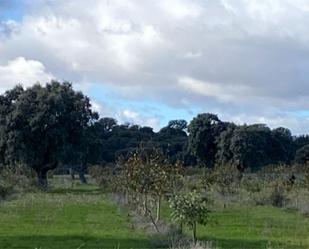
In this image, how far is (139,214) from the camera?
4106cm

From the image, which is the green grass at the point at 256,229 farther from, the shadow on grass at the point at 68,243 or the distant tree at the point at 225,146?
the distant tree at the point at 225,146

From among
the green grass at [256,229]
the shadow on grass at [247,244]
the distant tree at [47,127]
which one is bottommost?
the shadow on grass at [247,244]

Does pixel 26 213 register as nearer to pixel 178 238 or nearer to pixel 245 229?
pixel 245 229

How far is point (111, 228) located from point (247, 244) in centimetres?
801

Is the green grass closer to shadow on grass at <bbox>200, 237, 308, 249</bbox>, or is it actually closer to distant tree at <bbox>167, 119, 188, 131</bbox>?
shadow on grass at <bbox>200, 237, 308, 249</bbox>

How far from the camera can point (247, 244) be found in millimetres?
28047

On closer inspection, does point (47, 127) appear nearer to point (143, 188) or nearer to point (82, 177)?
point (82, 177)

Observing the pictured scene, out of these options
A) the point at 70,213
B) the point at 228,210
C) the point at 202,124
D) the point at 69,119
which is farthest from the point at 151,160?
the point at 202,124

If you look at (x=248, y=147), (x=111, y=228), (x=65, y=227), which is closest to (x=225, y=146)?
(x=248, y=147)

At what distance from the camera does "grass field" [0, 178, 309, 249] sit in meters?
27.6

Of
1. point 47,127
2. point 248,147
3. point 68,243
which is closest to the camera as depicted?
point 68,243

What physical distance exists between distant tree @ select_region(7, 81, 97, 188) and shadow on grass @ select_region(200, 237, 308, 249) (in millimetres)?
50710

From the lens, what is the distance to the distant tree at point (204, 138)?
111750 millimetres

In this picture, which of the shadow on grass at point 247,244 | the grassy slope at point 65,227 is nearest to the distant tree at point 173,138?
the grassy slope at point 65,227
